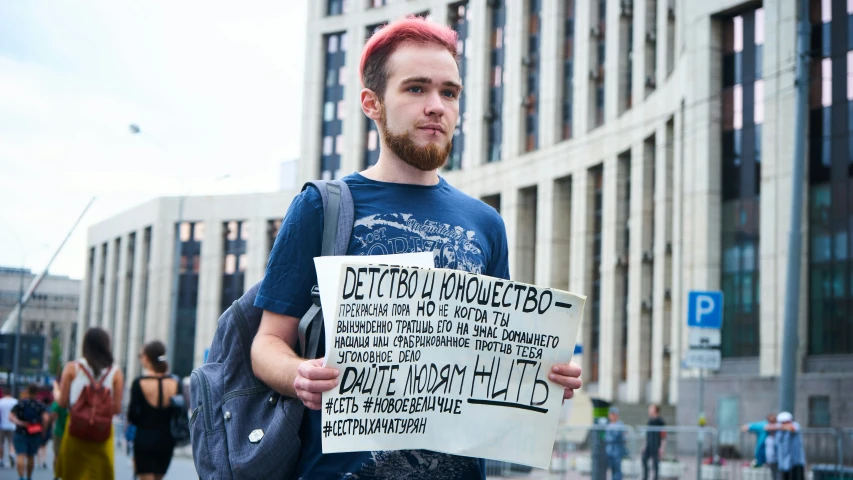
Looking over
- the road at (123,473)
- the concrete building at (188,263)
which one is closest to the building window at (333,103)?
the concrete building at (188,263)

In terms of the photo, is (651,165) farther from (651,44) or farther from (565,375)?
(565,375)

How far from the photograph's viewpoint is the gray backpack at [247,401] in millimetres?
2816

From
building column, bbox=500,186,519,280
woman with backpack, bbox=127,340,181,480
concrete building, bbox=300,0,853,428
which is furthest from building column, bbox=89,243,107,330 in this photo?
woman with backpack, bbox=127,340,181,480

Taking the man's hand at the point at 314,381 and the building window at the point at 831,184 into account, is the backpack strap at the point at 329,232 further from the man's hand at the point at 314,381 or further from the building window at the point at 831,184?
the building window at the point at 831,184

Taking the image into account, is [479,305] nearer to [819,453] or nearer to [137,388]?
[137,388]

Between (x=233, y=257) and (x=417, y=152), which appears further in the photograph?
(x=233, y=257)

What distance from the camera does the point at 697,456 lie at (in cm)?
1761

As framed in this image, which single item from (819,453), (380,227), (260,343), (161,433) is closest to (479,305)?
(380,227)

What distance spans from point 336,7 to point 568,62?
82.4 ft

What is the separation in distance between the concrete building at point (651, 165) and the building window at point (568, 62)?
97 mm

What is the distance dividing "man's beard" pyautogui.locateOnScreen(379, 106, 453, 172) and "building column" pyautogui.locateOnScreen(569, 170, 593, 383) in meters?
52.6

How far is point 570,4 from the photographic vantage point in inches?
2325

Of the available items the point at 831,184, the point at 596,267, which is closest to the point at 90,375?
the point at 831,184

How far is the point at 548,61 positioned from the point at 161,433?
166ft
